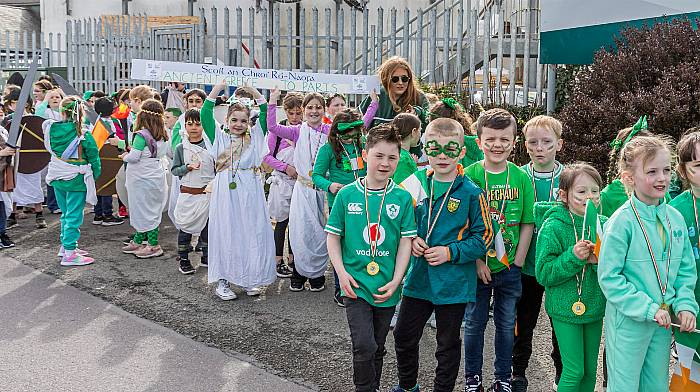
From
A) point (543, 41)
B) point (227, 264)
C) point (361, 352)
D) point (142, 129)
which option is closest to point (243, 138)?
point (227, 264)

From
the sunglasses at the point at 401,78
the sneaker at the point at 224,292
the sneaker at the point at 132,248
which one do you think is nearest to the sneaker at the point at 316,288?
the sneaker at the point at 224,292

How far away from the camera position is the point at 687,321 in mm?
3625

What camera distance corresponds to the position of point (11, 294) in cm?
702

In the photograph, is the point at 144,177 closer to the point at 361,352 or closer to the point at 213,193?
the point at 213,193

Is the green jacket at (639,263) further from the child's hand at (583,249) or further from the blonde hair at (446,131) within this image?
the blonde hair at (446,131)

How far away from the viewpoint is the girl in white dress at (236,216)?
676cm

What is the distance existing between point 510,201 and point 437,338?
95 cm

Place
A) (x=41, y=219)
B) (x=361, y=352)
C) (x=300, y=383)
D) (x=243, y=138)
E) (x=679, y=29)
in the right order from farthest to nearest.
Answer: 1. (x=41, y=219)
2. (x=679, y=29)
3. (x=243, y=138)
4. (x=300, y=383)
5. (x=361, y=352)

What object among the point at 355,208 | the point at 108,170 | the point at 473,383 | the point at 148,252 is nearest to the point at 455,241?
the point at 355,208

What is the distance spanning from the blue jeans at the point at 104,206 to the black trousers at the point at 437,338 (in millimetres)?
6940

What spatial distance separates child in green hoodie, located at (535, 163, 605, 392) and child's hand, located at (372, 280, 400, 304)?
0.82 metres

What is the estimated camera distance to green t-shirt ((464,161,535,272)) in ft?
15.2

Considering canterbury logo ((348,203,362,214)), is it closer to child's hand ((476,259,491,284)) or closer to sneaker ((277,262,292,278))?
child's hand ((476,259,491,284))

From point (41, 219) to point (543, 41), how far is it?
7465mm
